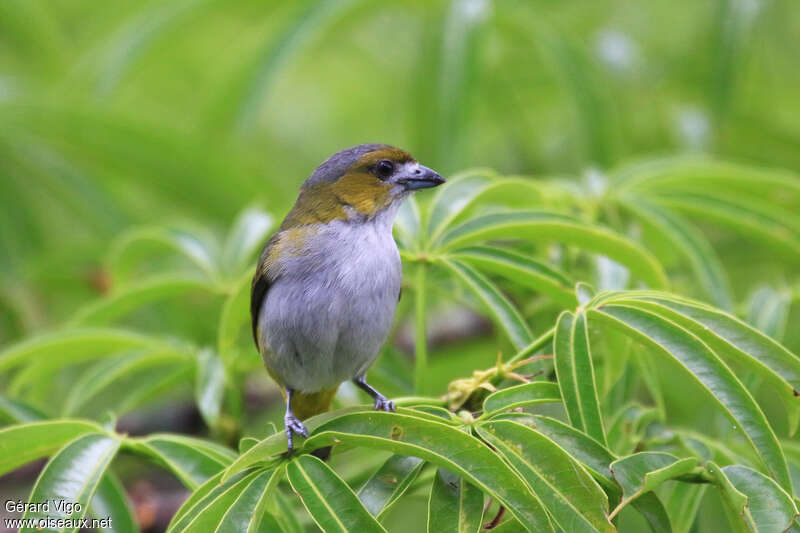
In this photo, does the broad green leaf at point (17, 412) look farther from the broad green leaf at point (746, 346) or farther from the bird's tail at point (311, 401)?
the broad green leaf at point (746, 346)

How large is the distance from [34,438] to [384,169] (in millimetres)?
1525

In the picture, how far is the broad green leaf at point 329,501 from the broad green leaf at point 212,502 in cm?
11

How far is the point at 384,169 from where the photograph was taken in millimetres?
3146

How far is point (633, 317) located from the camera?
2178 millimetres

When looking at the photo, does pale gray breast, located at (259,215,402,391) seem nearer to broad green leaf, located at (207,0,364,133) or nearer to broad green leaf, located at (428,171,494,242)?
broad green leaf, located at (428,171,494,242)

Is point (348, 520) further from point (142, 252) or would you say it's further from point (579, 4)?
point (579, 4)

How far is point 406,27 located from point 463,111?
2.55 metres

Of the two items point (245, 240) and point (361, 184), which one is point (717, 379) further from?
point (245, 240)

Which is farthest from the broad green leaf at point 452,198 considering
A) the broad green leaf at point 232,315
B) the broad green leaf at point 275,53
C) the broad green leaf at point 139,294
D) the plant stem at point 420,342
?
the broad green leaf at point 275,53

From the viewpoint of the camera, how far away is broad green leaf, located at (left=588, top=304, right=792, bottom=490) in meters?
2.04

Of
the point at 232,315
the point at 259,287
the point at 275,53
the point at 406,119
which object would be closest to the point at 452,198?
the point at 259,287

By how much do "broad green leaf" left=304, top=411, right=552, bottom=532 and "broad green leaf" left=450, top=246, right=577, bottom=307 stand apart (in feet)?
2.60

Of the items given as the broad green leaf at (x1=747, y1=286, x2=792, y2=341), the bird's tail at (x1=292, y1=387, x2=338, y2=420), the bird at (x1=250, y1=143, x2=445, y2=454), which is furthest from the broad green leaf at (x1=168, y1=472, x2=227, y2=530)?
the broad green leaf at (x1=747, y1=286, x2=792, y2=341)

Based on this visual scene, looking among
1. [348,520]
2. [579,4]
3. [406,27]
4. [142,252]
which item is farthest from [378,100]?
[348,520]
